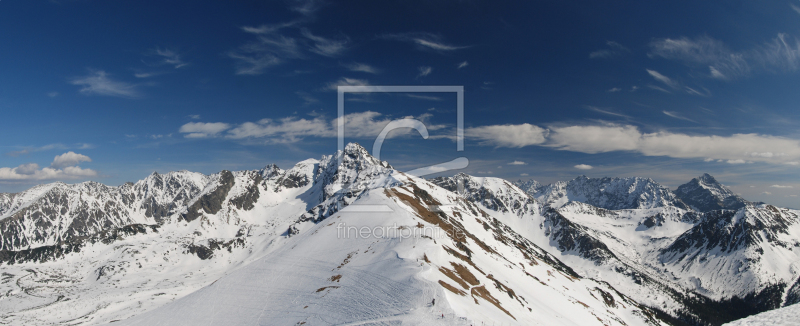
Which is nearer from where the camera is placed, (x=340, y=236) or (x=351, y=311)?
(x=351, y=311)

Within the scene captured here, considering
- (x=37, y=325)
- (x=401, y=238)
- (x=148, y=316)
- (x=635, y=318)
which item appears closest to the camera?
(x=148, y=316)

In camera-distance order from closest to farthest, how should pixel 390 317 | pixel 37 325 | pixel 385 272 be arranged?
1. pixel 390 317
2. pixel 385 272
3. pixel 37 325

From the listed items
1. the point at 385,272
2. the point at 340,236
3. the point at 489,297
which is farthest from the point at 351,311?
the point at 340,236

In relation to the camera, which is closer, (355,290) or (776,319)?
(776,319)

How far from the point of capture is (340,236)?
276 ft

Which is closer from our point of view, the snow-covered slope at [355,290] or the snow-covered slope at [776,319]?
the snow-covered slope at [776,319]

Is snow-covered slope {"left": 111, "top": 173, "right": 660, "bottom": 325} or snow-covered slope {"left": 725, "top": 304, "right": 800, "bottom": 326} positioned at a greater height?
snow-covered slope {"left": 725, "top": 304, "right": 800, "bottom": 326}

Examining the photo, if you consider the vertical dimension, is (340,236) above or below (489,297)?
above

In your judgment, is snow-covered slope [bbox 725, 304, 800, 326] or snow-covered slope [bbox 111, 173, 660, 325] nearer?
snow-covered slope [bbox 725, 304, 800, 326]

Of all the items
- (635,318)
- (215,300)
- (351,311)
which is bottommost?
(635,318)

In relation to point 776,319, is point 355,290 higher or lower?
lower

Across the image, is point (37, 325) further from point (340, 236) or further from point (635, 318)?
point (635, 318)

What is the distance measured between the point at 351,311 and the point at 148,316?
50.5 metres

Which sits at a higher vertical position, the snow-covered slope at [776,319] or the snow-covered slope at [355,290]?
the snow-covered slope at [776,319]
